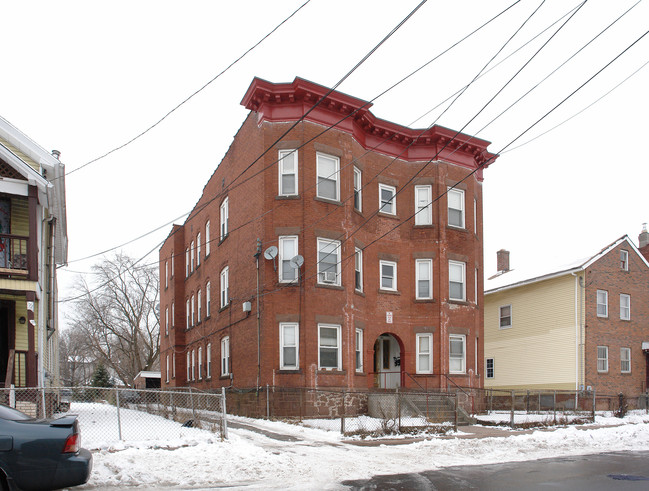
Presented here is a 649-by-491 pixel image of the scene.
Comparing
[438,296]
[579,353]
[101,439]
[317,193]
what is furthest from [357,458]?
Answer: [579,353]

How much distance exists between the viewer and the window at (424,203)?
88.7 feet

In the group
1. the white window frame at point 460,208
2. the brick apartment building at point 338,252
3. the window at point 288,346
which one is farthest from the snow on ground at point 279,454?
the white window frame at point 460,208

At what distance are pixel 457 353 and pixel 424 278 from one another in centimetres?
341

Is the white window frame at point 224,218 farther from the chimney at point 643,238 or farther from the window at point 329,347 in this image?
the chimney at point 643,238

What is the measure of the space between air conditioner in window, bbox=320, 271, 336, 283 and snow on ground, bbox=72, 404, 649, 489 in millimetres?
6036

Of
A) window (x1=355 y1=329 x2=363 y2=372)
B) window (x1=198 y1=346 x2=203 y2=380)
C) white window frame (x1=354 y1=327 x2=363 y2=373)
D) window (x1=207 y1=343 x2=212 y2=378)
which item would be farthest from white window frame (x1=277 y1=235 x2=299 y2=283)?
window (x1=198 y1=346 x2=203 y2=380)

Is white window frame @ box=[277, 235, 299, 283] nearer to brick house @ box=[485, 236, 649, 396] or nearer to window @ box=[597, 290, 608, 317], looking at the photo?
brick house @ box=[485, 236, 649, 396]

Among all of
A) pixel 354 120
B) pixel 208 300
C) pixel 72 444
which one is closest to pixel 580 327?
pixel 354 120

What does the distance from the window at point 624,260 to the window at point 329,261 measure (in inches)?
749

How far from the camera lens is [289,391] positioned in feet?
70.9

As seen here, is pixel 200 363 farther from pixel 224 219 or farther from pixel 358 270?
pixel 358 270

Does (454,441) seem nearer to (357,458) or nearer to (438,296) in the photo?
(357,458)

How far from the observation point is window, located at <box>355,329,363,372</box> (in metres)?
23.8

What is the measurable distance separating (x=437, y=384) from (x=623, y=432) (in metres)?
7.89
